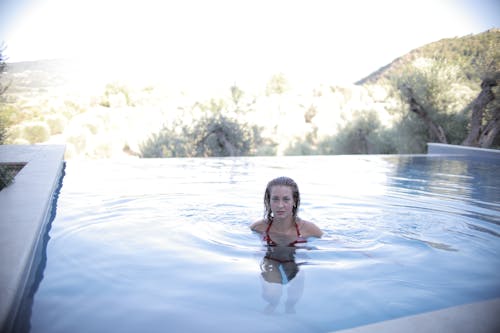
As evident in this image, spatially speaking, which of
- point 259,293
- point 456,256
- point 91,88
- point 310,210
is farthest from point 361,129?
point 91,88

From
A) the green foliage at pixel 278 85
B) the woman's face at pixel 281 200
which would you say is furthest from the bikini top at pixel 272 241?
the green foliage at pixel 278 85

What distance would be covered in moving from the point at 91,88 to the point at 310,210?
28.2 metres

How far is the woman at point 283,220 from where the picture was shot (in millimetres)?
3365

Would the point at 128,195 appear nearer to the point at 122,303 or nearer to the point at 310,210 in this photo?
the point at 310,210

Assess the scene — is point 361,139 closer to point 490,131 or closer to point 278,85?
point 490,131

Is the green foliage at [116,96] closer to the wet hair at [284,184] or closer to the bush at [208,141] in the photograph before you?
the bush at [208,141]

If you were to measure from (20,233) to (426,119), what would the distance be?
13.3 metres

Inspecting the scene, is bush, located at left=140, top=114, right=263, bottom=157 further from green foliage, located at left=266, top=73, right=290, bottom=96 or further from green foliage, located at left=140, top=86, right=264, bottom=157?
green foliage, located at left=266, top=73, right=290, bottom=96

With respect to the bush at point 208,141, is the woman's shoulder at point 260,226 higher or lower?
lower

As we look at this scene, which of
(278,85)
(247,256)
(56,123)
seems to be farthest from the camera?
(278,85)

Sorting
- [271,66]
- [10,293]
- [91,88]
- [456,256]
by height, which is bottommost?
[456,256]

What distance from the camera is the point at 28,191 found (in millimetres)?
3822

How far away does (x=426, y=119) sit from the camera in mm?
13773

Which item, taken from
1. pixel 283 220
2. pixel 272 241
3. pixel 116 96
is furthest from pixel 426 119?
pixel 116 96
